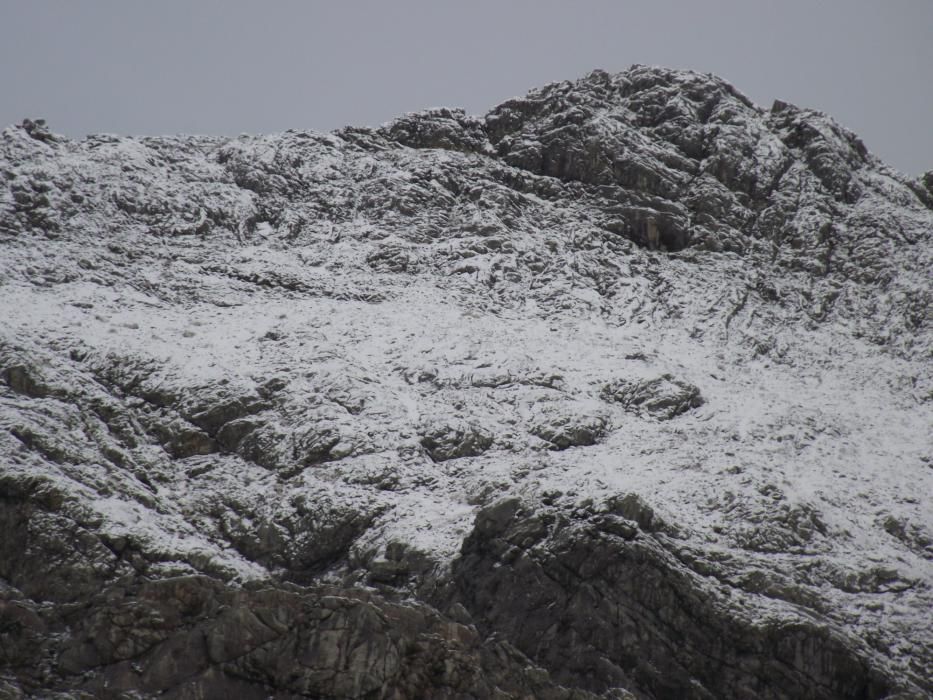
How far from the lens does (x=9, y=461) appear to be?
21188mm

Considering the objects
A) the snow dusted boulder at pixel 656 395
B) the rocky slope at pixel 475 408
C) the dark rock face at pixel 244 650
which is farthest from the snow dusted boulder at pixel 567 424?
the dark rock face at pixel 244 650

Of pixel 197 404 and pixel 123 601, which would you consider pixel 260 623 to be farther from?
pixel 197 404

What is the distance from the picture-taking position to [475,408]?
28531mm

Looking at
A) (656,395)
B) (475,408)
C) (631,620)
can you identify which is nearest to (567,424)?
(475,408)

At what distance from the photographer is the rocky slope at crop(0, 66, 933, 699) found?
1730 cm

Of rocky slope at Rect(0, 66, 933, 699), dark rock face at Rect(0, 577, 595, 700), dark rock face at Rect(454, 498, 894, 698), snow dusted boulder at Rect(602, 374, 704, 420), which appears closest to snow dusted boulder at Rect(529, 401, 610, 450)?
rocky slope at Rect(0, 66, 933, 699)

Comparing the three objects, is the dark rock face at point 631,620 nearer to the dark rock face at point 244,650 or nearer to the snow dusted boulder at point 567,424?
the dark rock face at point 244,650

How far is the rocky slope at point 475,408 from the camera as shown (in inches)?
681

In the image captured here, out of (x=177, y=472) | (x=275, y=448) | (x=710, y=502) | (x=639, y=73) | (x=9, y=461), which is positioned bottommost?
(x=9, y=461)

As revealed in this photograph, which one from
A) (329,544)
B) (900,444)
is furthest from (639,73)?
(329,544)

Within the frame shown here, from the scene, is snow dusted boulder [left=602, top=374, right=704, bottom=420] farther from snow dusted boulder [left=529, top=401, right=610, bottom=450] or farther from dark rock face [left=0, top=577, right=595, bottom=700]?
dark rock face [left=0, top=577, right=595, bottom=700]

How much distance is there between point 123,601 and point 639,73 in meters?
45.5

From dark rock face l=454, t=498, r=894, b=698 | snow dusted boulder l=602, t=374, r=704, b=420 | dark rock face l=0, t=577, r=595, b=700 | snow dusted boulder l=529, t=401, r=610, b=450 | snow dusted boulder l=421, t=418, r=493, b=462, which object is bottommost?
dark rock face l=0, t=577, r=595, b=700

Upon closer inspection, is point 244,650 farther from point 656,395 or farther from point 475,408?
point 656,395
